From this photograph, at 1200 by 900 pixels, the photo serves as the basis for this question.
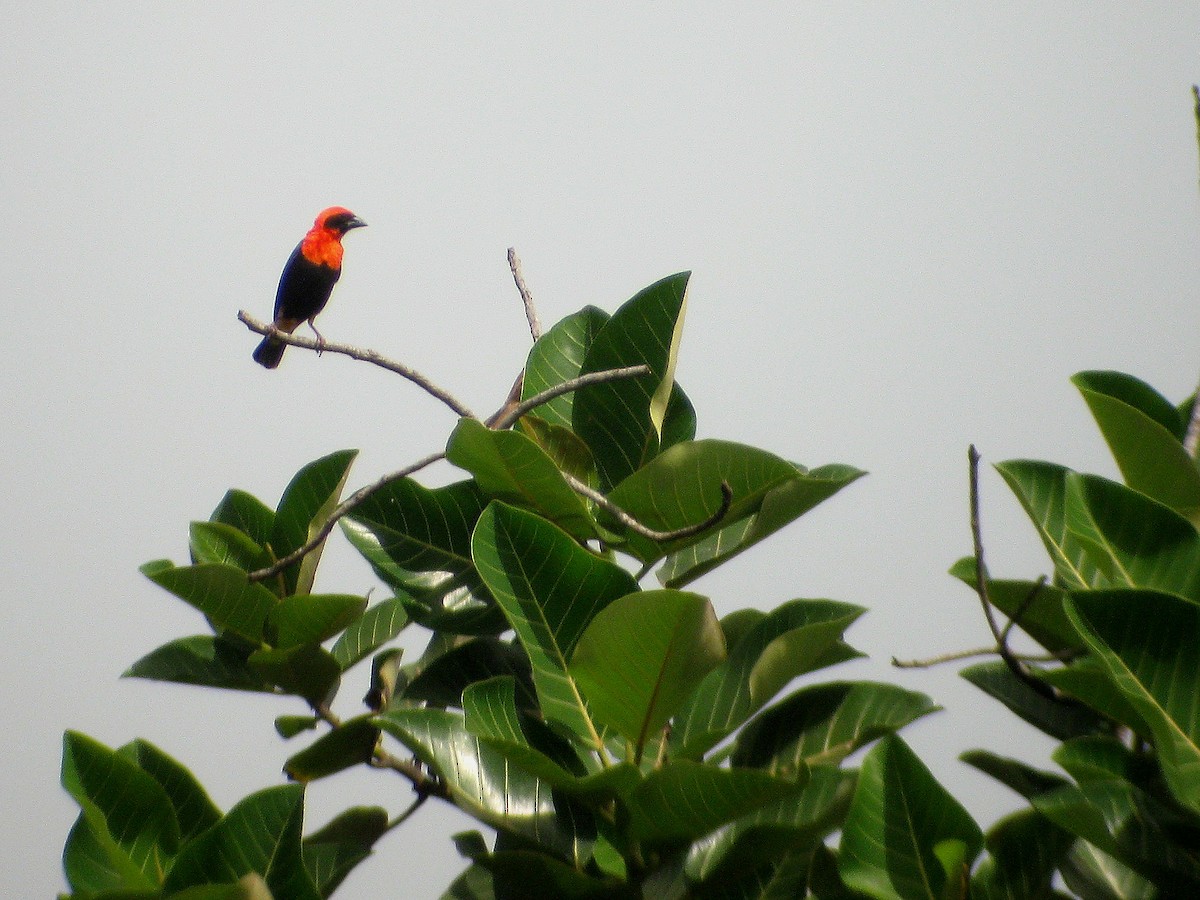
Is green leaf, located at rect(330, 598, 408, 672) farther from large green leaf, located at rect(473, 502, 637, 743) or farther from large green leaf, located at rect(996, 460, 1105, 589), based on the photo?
large green leaf, located at rect(996, 460, 1105, 589)

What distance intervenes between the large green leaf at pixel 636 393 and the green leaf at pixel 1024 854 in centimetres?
61

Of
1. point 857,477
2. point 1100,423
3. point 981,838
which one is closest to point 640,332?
point 857,477

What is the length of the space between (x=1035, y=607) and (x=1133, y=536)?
0.16m

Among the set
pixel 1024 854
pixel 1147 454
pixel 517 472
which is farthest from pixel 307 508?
pixel 1147 454

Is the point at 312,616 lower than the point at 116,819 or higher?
higher

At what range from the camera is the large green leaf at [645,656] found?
1.00m

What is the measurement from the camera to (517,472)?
1.22m

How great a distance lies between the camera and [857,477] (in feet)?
3.84

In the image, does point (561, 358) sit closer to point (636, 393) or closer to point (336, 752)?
point (636, 393)

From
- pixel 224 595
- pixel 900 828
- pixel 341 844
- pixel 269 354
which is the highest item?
pixel 269 354

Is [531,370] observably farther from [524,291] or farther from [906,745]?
[906,745]

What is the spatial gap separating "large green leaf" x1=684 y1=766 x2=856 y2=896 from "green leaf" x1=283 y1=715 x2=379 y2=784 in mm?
460

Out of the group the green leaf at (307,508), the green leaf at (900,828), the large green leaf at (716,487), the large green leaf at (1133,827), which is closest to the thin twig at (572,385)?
the large green leaf at (716,487)

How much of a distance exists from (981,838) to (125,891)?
34.6 inches
